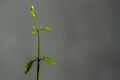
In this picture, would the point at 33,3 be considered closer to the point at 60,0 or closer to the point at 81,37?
the point at 60,0

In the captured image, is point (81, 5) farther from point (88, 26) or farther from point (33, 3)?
point (33, 3)

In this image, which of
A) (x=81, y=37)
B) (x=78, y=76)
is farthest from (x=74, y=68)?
(x=81, y=37)

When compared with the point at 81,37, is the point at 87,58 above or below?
A: below

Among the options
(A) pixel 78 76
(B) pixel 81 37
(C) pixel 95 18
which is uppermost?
(C) pixel 95 18

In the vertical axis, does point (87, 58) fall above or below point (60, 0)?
below

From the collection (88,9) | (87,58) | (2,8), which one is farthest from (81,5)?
(2,8)
